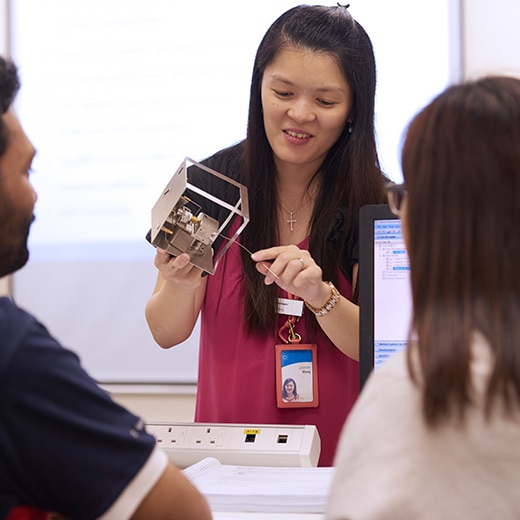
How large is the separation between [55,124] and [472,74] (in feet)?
8.49

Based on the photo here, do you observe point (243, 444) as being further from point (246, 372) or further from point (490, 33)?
point (490, 33)

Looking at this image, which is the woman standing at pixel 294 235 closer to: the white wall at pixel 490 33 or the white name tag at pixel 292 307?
the white name tag at pixel 292 307

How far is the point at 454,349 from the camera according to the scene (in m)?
0.82

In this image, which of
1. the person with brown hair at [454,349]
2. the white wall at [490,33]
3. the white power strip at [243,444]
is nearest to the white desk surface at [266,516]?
the white power strip at [243,444]

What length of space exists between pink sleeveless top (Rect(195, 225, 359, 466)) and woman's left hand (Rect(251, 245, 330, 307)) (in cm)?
12

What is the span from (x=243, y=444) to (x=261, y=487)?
24 cm

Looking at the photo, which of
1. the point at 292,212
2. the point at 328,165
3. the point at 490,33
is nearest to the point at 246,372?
the point at 292,212

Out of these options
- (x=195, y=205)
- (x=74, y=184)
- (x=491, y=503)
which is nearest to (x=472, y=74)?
(x=491, y=503)

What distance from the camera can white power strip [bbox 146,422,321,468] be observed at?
1.59 meters

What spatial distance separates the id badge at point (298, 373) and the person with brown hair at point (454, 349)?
902 millimetres

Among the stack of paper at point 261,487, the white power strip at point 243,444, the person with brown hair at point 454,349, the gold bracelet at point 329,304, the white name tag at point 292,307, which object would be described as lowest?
the white power strip at point 243,444

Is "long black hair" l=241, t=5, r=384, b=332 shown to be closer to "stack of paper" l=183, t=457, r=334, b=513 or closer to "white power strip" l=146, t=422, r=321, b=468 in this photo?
"white power strip" l=146, t=422, r=321, b=468

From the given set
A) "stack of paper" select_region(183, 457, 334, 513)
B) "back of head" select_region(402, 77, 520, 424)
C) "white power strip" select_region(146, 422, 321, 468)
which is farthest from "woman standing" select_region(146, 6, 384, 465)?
"back of head" select_region(402, 77, 520, 424)

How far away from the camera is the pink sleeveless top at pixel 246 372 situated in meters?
1.80
